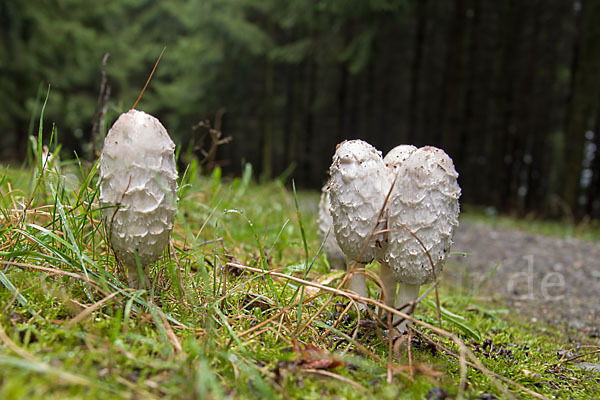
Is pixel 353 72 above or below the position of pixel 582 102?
above

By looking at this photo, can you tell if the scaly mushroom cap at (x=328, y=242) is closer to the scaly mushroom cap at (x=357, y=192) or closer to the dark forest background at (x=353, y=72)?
the scaly mushroom cap at (x=357, y=192)

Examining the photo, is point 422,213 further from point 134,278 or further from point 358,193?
point 134,278

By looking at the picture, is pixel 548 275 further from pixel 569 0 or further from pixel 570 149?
pixel 569 0

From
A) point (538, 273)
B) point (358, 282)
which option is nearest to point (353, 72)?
point (538, 273)

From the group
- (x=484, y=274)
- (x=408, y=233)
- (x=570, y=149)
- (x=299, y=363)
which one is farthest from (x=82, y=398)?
(x=570, y=149)

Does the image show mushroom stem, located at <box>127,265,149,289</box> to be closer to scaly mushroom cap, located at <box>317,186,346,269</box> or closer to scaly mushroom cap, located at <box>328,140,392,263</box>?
scaly mushroom cap, located at <box>328,140,392,263</box>

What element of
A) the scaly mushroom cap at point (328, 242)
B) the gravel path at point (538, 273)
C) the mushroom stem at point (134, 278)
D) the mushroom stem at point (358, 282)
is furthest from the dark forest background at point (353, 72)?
the mushroom stem at point (134, 278)

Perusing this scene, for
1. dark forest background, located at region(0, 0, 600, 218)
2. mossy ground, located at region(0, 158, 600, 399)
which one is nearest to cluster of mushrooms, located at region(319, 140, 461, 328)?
mossy ground, located at region(0, 158, 600, 399)

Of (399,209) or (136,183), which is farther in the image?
(399,209)

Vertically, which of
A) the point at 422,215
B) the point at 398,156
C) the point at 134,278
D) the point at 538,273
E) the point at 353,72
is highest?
the point at 353,72
